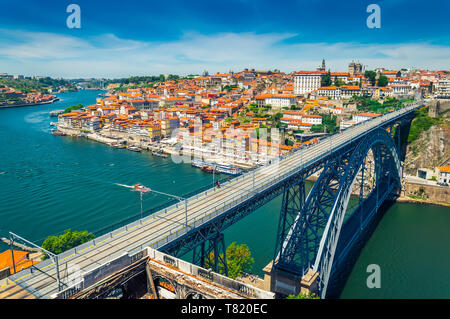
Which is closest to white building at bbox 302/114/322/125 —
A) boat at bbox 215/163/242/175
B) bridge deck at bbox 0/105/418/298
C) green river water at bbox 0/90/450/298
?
boat at bbox 215/163/242/175

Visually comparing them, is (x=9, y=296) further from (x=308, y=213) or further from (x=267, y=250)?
(x=267, y=250)

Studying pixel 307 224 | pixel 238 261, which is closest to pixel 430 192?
pixel 307 224

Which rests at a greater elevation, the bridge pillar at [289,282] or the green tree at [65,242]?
the green tree at [65,242]

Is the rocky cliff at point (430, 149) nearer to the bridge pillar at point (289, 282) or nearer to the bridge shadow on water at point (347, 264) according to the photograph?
the bridge shadow on water at point (347, 264)

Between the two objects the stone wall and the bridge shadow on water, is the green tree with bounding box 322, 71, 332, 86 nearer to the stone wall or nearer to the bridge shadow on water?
the stone wall

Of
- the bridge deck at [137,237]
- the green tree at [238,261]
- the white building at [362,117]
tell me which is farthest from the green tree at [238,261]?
the white building at [362,117]
